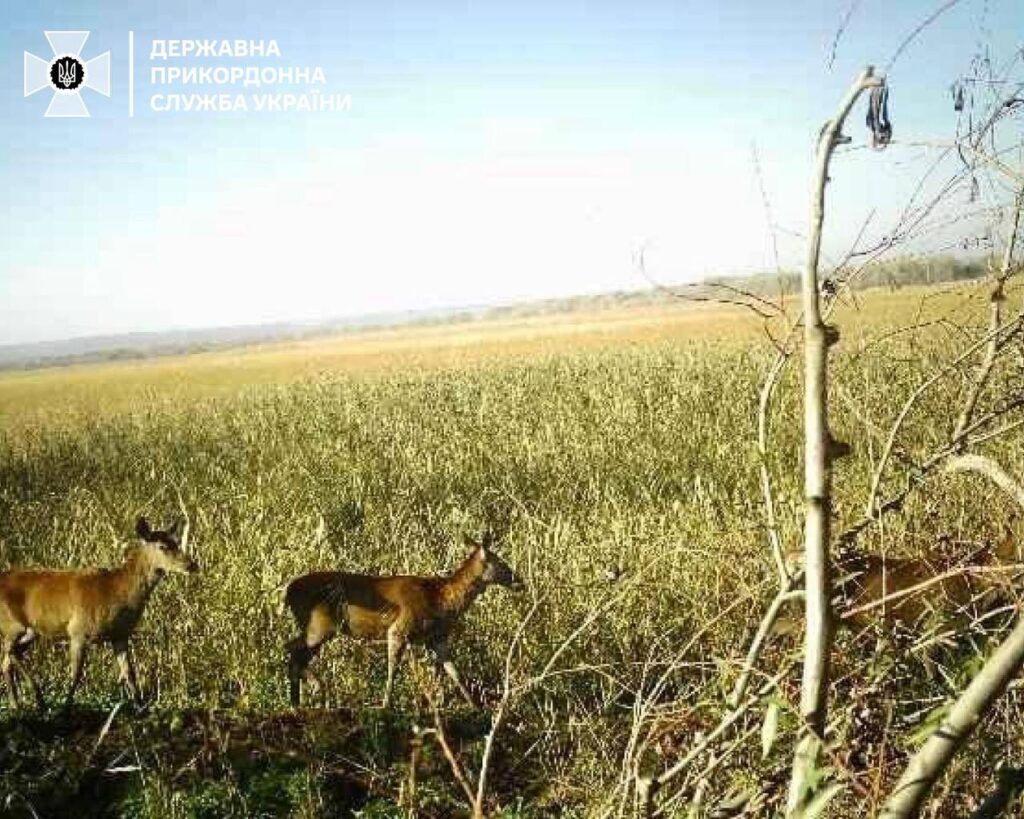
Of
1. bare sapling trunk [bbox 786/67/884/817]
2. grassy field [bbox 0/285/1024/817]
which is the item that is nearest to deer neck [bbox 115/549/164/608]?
grassy field [bbox 0/285/1024/817]

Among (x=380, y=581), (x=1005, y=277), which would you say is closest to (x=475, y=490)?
(x=380, y=581)

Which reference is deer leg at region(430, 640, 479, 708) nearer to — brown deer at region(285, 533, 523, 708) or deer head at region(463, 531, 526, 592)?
brown deer at region(285, 533, 523, 708)

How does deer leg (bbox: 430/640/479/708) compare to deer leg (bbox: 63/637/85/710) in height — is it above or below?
below

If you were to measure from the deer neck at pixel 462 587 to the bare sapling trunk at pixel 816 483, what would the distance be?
3.52 m

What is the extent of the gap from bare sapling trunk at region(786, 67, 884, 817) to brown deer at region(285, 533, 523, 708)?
11.3 ft

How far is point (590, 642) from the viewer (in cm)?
507

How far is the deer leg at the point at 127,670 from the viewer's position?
4.76m

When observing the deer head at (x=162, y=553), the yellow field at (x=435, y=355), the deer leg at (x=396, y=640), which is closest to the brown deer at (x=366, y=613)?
the deer leg at (x=396, y=640)

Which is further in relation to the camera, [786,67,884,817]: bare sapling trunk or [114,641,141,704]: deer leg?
[114,641,141,704]: deer leg

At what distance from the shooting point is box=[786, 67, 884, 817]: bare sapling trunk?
3.97 feet

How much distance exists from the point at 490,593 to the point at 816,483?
471 cm

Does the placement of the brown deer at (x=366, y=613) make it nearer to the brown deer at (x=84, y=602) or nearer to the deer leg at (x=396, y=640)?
the deer leg at (x=396, y=640)

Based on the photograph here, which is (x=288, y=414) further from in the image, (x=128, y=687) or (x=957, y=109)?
(x=957, y=109)

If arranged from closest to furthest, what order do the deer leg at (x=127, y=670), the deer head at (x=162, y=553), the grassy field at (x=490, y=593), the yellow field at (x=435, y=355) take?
1. the yellow field at (x=435, y=355)
2. the grassy field at (x=490, y=593)
3. the deer leg at (x=127, y=670)
4. the deer head at (x=162, y=553)
